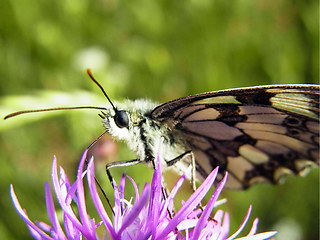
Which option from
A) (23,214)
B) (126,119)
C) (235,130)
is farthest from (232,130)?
(23,214)

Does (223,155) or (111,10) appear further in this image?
(111,10)

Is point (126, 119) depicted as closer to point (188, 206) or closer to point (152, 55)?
point (188, 206)

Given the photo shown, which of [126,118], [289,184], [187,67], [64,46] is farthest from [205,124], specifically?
[64,46]

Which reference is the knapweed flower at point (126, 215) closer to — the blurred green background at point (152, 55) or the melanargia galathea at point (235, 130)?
the melanargia galathea at point (235, 130)

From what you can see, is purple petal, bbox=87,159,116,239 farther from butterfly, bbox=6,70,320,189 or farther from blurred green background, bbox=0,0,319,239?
blurred green background, bbox=0,0,319,239

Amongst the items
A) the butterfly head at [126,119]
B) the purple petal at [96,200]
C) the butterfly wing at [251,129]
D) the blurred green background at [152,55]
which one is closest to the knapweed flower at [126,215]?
the purple petal at [96,200]

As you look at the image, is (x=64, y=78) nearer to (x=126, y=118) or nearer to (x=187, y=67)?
(x=187, y=67)

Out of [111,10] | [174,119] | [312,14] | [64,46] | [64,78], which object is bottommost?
[174,119]
